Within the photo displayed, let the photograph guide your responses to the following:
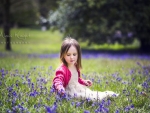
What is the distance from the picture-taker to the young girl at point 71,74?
436cm

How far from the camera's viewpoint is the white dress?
14.0ft

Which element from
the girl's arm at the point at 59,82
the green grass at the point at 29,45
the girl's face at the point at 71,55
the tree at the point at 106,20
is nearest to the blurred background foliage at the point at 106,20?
the tree at the point at 106,20

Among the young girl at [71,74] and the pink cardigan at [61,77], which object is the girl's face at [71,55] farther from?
the pink cardigan at [61,77]

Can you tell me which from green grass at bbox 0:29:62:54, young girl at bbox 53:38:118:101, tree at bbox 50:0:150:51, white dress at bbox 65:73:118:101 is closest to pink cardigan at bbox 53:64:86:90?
young girl at bbox 53:38:118:101

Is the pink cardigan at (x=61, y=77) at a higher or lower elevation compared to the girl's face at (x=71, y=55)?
lower

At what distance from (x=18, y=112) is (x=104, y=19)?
11933mm

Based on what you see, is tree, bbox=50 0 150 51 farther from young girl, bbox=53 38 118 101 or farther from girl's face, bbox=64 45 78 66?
girl's face, bbox=64 45 78 66

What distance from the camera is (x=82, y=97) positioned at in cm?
427

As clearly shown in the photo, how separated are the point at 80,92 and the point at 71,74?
0.39 metres

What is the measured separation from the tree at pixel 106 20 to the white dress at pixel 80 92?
9680mm

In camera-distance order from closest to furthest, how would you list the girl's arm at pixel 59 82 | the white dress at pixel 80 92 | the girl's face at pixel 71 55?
the girl's arm at pixel 59 82 → the white dress at pixel 80 92 → the girl's face at pixel 71 55

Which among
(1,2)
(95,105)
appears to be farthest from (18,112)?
(1,2)

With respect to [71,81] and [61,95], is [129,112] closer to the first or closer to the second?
[61,95]

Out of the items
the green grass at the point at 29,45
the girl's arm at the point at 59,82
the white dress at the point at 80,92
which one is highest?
the girl's arm at the point at 59,82
